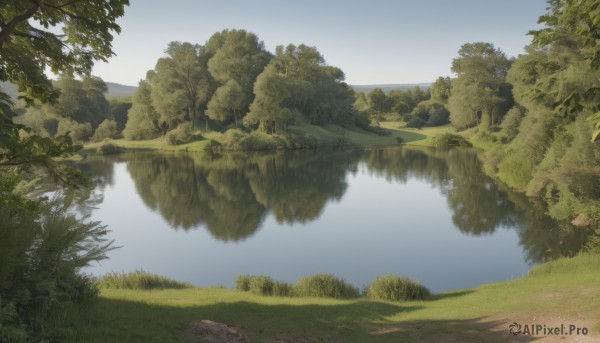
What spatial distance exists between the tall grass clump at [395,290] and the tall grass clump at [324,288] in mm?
781

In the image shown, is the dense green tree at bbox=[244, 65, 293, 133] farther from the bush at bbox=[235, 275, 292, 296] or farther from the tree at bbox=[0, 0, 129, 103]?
the tree at bbox=[0, 0, 129, 103]

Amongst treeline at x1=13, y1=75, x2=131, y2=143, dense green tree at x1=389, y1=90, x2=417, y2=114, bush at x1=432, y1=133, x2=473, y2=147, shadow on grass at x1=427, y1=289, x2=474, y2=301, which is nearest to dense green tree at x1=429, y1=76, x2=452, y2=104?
dense green tree at x1=389, y1=90, x2=417, y2=114

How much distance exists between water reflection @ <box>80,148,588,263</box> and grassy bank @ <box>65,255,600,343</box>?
10473 mm

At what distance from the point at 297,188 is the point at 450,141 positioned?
4789 cm

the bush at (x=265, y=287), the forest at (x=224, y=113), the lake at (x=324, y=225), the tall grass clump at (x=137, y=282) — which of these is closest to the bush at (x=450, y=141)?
the forest at (x=224, y=113)

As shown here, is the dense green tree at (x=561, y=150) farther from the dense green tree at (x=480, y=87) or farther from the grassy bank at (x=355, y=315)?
the dense green tree at (x=480, y=87)

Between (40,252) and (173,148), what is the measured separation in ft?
232

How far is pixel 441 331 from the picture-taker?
9836 millimetres

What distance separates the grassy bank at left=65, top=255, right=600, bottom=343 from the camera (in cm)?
817

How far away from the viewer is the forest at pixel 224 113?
22.8 ft

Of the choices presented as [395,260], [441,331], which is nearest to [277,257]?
[395,260]

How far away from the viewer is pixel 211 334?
797 centimetres

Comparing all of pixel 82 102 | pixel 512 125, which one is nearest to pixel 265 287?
pixel 512 125

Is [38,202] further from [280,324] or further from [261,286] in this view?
[261,286]
